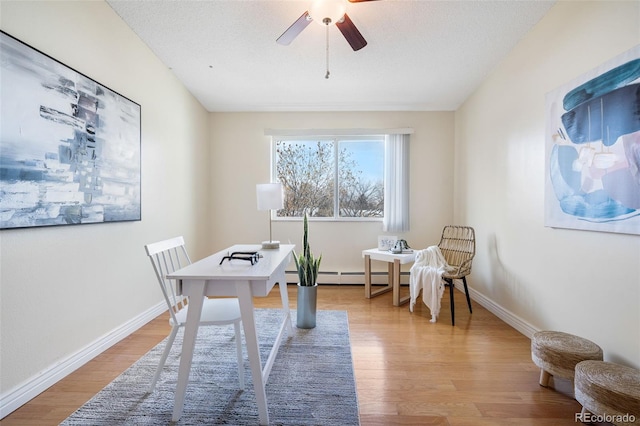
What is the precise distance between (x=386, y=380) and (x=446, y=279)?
1480mm

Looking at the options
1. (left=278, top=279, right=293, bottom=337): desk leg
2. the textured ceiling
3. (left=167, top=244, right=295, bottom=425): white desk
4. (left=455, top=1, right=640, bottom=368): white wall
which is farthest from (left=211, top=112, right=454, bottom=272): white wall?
(left=167, top=244, right=295, bottom=425): white desk

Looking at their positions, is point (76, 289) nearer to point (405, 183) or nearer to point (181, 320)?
point (181, 320)

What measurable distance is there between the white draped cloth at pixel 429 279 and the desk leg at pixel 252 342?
198cm

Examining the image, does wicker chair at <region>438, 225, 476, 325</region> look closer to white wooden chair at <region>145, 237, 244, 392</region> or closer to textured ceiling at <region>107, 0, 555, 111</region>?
textured ceiling at <region>107, 0, 555, 111</region>

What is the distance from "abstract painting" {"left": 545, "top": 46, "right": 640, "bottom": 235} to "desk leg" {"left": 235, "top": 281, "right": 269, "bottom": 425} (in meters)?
2.12

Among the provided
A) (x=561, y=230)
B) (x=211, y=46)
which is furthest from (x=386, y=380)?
(x=211, y=46)

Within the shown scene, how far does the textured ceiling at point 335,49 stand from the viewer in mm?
2248

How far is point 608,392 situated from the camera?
1302 millimetres

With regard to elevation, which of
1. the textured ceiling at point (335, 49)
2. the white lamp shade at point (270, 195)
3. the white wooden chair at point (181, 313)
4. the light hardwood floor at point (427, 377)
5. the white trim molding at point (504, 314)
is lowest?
the light hardwood floor at point (427, 377)

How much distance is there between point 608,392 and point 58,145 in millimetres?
3210

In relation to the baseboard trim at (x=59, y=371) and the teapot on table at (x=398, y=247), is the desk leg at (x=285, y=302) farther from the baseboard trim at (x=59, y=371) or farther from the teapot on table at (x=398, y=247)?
the teapot on table at (x=398, y=247)

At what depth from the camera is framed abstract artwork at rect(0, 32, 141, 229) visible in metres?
1.54

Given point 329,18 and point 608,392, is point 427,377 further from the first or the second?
point 329,18

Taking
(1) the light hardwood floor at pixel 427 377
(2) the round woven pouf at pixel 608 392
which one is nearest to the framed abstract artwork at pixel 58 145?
(1) the light hardwood floor at pixel 427 377
